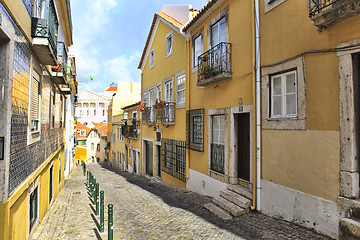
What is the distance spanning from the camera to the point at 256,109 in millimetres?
6422

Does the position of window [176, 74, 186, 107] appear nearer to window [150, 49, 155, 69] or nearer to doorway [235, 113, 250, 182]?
doorway [235, 113, 250, 182]

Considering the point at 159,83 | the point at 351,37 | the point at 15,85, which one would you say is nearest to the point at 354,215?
the point at 351,37

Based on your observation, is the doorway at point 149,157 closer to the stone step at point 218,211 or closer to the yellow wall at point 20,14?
the stone step at point 218,211

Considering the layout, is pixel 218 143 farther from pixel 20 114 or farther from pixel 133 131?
pixel 133 131

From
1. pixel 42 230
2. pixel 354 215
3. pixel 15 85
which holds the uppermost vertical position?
pixel 15 85

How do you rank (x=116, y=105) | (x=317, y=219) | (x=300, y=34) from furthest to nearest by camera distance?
(x=116, y=105)
(x=300, y=34)
(x=317, y=219)

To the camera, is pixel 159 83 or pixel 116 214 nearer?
pixel 116 214

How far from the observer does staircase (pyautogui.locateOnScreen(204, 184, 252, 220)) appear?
6.34 metres

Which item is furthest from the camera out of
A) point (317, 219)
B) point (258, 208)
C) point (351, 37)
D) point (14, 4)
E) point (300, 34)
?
point (258, 208)

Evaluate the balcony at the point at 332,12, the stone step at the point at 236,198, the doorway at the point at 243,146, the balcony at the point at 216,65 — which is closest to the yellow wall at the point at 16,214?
the stone step at the point at 236,198

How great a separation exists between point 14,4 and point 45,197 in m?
5.76

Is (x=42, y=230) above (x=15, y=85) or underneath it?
underneath

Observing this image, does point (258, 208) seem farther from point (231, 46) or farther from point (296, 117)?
point (231, 46)

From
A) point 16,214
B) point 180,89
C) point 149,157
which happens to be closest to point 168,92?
point 180,89
